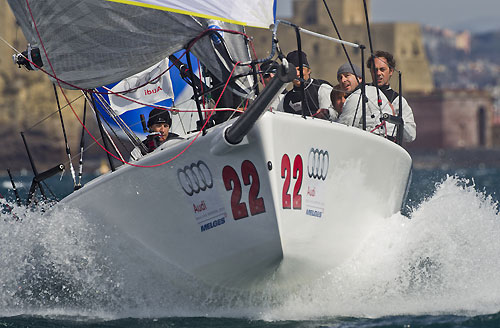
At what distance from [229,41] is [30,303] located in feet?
8.27

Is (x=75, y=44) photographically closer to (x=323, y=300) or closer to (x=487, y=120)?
(x=323, y=300)

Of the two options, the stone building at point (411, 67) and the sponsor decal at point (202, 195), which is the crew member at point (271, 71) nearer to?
the sponsor decal at point (202, 195)

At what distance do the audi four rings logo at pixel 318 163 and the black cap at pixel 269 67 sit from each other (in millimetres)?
589

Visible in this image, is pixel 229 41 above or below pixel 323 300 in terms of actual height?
above

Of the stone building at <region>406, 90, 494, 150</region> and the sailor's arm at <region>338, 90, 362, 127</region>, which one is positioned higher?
the sailor's arm at <region>338, 90, 362, 127</region>

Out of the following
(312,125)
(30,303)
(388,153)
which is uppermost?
(312,125)

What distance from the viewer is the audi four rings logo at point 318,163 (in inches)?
241

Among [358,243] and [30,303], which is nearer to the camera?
[358,243]

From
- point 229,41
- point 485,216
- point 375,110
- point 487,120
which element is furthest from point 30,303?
point 487,120

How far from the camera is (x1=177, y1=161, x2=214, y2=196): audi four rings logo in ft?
20.0

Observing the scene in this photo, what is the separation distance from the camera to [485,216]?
7543mm

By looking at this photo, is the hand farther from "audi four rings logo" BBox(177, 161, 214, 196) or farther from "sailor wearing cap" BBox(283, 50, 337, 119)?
"audi four rings logo" BBox(177, 161, 214, 196)

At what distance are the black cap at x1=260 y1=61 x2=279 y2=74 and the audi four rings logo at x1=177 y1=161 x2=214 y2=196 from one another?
74 centimetres

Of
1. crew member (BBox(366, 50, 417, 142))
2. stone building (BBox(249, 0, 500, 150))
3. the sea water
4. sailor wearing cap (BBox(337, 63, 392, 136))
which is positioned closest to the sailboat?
the sea water
